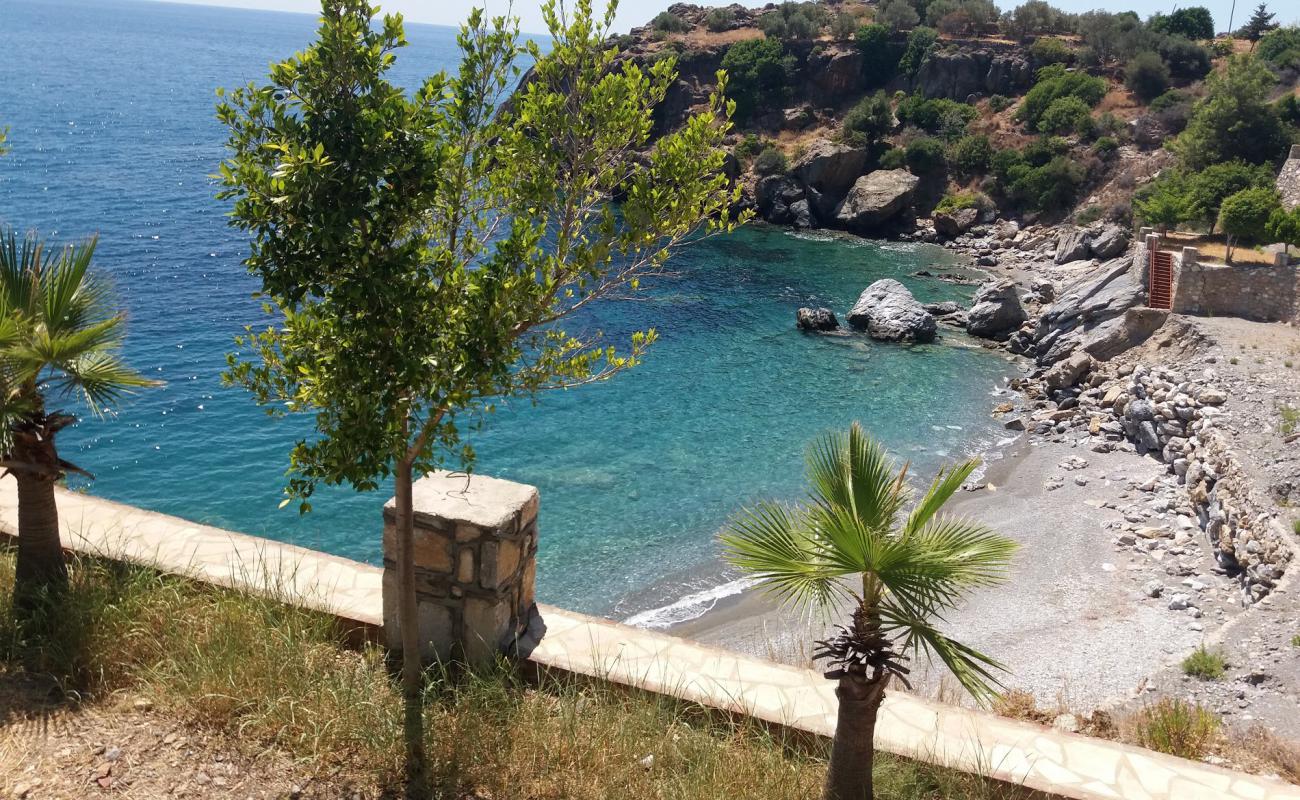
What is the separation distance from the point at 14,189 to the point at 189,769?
4340 cm

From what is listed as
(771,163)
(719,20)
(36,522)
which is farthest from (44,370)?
(719,20)

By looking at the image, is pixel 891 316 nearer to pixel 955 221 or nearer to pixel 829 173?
pixel 955 221

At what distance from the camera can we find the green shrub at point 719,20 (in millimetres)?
71375

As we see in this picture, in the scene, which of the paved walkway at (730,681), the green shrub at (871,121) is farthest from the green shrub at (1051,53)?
the paved walkway at (730,681)

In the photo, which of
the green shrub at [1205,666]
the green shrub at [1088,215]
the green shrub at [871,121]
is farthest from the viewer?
the green shrub at [871,121]

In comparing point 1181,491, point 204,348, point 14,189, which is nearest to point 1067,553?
point 1181,491

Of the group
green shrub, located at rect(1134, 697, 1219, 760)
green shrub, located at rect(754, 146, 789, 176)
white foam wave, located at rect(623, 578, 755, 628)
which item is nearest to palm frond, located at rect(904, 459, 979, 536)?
green shrub, located at rect(1134, 697, 1219, 760)

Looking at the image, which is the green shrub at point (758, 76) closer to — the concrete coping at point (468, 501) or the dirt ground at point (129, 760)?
the concrete coping at point (468, 501)

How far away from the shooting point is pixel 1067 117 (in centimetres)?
5141

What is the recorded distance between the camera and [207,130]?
6362cm

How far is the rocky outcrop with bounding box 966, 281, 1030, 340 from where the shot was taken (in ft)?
107

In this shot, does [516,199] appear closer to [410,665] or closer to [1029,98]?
[410,665]

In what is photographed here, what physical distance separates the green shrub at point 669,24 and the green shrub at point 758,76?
902cm

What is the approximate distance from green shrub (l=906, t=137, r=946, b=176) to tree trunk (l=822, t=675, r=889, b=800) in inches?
2016
